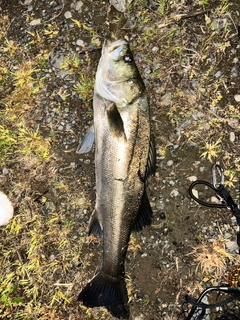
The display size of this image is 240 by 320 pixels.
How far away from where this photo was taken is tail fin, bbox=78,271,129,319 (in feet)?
13.7

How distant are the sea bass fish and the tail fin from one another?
12 cm

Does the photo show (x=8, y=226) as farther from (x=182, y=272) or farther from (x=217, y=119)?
(x=217, y=119)

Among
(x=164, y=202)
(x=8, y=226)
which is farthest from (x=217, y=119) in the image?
(x=8, y=226)

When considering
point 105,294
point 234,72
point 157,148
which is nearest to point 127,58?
point 157,148

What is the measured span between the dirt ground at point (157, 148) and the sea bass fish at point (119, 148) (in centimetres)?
54

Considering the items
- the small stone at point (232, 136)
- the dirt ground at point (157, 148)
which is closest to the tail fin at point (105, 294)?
the dirt ground at point (157, 148)

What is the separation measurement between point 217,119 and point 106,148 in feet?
5.14

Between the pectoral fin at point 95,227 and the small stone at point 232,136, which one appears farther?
the small stone at point 232,136

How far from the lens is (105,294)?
4180 mm

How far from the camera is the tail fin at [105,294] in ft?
13.7

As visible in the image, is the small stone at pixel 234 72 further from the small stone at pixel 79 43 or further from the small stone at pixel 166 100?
the small stone at pixel 79 43

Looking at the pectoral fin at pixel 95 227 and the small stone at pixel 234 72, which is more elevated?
the small stone at pixel 234 72

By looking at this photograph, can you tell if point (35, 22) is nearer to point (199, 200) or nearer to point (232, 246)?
point (199, 200)

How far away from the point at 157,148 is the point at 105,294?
6.08 ft
